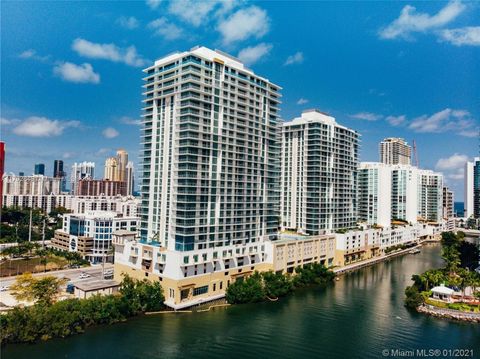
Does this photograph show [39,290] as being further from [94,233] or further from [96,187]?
[96,187]

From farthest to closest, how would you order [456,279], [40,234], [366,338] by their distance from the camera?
[40,234]
[456,279]
[366,338]

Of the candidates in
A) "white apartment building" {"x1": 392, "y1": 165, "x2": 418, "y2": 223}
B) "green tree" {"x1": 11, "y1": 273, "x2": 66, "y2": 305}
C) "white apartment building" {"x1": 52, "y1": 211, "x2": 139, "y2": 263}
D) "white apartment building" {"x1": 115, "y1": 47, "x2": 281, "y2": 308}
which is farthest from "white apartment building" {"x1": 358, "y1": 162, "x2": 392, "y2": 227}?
"green tree" {"x1": 11, "y1": 273, "x2": 66, "y2": 305}

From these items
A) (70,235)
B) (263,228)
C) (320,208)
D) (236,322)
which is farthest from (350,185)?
(70,235)

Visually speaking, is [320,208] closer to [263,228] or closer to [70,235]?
[263,228]

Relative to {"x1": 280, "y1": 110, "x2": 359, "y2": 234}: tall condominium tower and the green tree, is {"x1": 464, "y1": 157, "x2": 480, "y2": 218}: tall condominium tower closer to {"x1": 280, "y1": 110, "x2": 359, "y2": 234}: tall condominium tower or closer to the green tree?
{"x1": 280, "y1": 110, "x2": 359, "y2": 234}: tall condominium tower

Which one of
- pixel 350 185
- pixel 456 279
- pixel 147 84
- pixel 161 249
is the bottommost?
pixel 456 279

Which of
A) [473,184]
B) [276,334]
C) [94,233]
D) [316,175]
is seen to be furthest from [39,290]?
[473,184]

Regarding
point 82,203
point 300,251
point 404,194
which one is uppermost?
point 404,194

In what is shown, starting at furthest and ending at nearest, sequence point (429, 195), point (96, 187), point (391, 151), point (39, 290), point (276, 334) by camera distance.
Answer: point (391, 151) → point (96, 187) → point (429, 195) → point (39, 290) → point (276, 334)
